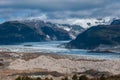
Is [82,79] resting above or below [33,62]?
above

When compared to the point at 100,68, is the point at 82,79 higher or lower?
higher

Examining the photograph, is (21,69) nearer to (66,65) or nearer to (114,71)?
(66,65)

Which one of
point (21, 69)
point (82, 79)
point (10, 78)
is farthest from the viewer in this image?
point (21, 69)

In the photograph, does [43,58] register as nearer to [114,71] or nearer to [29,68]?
[29,68]

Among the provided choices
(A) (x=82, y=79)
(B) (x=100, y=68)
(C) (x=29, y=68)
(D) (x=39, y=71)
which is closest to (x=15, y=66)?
(C) (x=29, y=68)

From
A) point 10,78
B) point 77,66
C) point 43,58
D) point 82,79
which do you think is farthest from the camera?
point 43,58

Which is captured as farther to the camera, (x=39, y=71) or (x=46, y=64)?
(x=46, y=64)

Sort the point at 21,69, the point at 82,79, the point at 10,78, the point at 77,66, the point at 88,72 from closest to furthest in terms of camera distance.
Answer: the point at 82,79 < the point at 10,78 < the point at 88,72 < the point at 21,69 < the point at 77,66

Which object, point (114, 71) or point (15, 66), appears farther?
point (15, 66)

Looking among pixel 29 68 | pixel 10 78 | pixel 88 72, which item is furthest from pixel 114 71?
pixel 10 78
